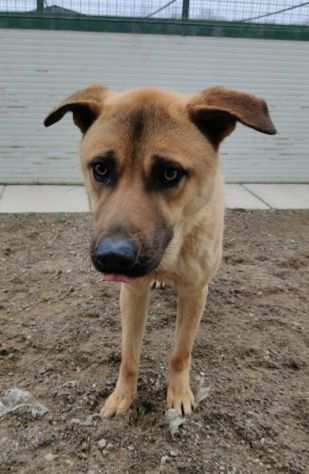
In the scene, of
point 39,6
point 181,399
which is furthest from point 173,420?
point 39,6

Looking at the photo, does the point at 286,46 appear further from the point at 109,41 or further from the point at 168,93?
the point at 168,93

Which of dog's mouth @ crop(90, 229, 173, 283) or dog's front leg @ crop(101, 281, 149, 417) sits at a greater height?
dog's mouth @ crop(90, 229, 173, 283)

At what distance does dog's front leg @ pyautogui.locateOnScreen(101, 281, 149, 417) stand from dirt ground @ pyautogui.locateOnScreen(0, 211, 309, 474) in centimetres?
7

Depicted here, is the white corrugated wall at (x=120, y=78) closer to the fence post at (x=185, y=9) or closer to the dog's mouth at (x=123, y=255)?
the fence post at (x=185, y=9)

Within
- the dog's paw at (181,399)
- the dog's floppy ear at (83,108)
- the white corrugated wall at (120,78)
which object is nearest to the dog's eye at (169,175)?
the dog's floppy ear at (83,108)

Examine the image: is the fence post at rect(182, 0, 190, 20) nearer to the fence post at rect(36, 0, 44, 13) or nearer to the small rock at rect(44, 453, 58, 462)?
the fence post at rect(36, 0, 44, 13)

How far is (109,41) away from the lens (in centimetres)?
687

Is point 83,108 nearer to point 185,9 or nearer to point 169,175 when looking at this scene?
point 169,175

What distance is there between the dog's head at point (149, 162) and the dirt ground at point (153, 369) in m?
0.99

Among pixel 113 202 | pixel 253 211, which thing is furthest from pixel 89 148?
pixel 253 211

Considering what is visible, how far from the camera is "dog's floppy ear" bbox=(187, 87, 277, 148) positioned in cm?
208

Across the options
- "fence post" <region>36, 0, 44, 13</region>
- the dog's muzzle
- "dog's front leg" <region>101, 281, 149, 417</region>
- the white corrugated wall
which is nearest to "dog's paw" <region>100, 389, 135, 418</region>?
"dog's front leg" <region>101, 281, 149, 417</region>

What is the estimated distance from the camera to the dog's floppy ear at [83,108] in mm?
2359

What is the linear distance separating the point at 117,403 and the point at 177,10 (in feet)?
19.1
